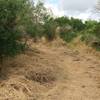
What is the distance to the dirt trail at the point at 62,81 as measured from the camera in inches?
444

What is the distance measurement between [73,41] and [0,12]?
11434 mm

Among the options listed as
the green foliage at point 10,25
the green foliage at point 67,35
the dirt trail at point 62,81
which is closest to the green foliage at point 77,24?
the green foliage at point 67,35

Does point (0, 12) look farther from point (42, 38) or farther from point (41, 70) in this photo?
point (42, 38)

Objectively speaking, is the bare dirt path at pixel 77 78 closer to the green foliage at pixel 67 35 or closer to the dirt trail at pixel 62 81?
the dirt trail at pixel 62 81

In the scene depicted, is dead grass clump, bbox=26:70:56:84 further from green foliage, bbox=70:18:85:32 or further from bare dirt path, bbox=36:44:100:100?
green foliage, bbox=70:18:85:32

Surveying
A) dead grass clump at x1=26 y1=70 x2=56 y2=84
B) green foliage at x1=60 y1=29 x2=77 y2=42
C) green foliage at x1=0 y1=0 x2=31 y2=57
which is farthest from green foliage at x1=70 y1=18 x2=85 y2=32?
green foliage at x1=0 y1=0 x2=31 y2=57

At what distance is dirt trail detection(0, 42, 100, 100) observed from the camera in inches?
444

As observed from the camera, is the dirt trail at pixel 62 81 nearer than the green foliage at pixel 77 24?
Yes

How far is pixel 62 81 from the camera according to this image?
13.1 meters

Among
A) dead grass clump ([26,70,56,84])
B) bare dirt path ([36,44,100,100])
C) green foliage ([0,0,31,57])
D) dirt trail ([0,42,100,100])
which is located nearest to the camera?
dirt trail ([0,42,100,100])

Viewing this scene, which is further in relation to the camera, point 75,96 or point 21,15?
point 21,15

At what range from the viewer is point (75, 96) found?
11422 millimetres

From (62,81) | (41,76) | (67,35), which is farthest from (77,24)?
(41,76)

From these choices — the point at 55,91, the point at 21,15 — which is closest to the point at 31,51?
the point at 21,15
